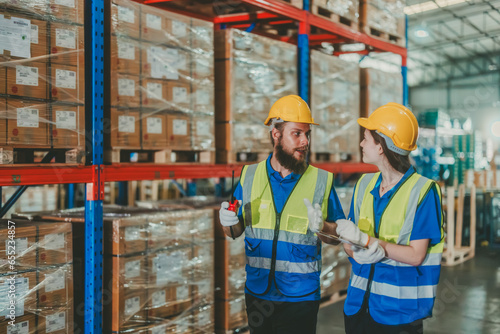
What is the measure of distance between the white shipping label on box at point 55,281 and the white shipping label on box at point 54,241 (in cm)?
18

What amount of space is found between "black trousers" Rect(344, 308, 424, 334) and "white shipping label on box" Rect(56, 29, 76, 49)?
264 cm

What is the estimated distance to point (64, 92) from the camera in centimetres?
349

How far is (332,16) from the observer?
19.4 feet

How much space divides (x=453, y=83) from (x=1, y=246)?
30.0m

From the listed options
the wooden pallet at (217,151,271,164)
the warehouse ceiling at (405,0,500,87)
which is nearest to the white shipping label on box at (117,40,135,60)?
the wooden pallet at (217,151,271,164)

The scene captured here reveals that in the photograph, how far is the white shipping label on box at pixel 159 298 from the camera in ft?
13.3

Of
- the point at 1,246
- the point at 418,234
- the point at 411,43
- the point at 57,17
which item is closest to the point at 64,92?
the point at 57,17

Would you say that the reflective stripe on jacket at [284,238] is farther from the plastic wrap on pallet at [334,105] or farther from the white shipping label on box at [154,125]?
the plastic wrap on pallet at [334,105]

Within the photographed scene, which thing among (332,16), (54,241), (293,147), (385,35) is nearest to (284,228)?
(293,147)

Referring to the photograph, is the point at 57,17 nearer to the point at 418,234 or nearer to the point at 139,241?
the point at 139,241

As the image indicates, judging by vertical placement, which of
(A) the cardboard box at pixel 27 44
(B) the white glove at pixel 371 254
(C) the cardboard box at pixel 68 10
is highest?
(C) the cardboard box at pixel 68 10

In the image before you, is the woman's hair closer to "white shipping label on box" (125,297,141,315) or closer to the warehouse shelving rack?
the warehouse shelving rack

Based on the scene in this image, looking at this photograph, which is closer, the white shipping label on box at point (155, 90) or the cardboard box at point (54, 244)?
the cardboard box at point (54, 244)

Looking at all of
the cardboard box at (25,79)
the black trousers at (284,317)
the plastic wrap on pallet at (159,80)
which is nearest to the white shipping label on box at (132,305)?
the plastic wrap on pallet at (159,80)
